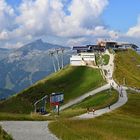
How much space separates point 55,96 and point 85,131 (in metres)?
44.4

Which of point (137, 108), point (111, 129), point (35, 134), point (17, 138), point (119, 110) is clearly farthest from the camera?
point (137, 108)

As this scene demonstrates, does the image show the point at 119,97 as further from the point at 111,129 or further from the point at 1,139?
the point at 1,139

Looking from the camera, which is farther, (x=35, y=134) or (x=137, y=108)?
(x=137, y=108)

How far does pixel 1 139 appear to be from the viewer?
40.0 m

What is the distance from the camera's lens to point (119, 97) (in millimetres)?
188875

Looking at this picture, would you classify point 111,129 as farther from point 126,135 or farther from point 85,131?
point 85,131

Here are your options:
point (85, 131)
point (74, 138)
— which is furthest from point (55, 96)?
point (74, 138)

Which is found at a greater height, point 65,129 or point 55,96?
point 55,96

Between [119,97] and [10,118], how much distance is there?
11753cm

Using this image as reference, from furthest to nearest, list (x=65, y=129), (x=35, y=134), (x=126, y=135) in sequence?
(x=126, y=135), (x=65, y=129), (x=35, y=134)

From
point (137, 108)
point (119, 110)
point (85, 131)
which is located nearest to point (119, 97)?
point (137, 108)

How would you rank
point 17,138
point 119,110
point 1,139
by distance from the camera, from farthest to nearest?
point 119,110 → point 17,138 → point 1,139

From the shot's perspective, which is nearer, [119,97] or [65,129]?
[65,129]

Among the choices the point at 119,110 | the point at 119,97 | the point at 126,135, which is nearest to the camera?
the point at 126,135
